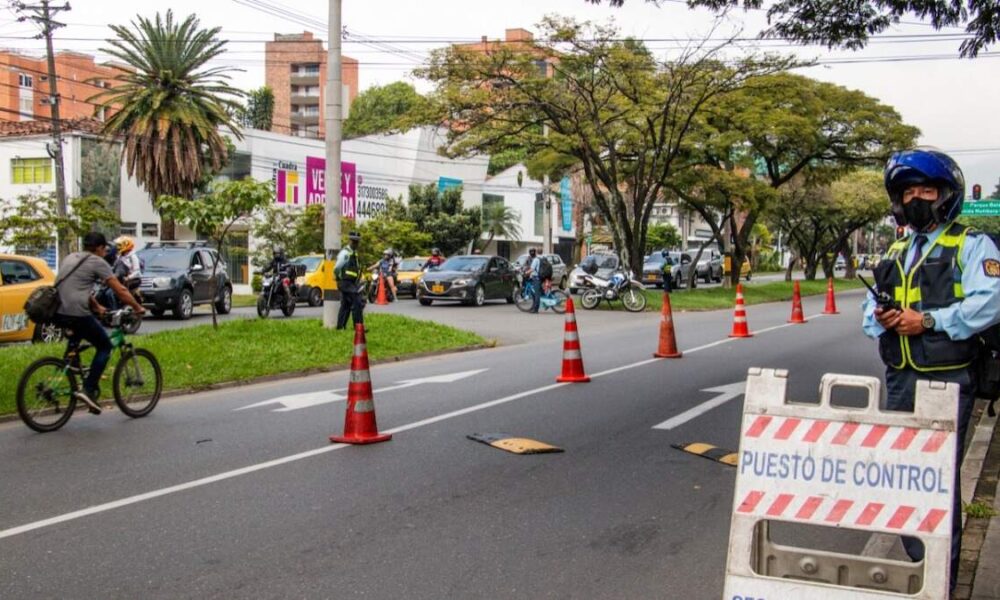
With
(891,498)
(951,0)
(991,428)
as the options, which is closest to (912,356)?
(891,498)

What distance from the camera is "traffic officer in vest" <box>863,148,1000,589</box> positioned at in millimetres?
4148

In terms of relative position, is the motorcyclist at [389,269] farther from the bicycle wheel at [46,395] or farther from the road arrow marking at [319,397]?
the bicycle wheel at [46,395]

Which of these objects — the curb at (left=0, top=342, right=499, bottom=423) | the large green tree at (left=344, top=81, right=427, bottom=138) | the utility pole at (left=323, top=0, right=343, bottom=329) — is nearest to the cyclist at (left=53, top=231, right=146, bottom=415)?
the curb at (left=0, top=342, right=499, bottom=423)

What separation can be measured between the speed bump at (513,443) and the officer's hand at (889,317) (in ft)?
14.0

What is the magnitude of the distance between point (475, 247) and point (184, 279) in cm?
3497

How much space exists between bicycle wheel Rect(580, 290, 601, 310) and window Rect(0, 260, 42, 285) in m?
15.7

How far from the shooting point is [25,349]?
13250 millimetres

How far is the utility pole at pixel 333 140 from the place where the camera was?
16953 millimetres

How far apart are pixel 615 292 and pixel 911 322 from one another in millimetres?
23223

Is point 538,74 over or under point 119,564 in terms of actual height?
over

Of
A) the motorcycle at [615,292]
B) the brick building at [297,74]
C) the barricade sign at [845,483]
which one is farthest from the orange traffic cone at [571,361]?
the brick building at [297,74]

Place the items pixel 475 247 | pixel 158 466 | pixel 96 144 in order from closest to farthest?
pixel 158 466 → pixel 96 144 → pixel 475 247

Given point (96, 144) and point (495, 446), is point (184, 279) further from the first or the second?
point (96, 144)

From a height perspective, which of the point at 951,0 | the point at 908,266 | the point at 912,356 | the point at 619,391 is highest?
the point at 951,0
